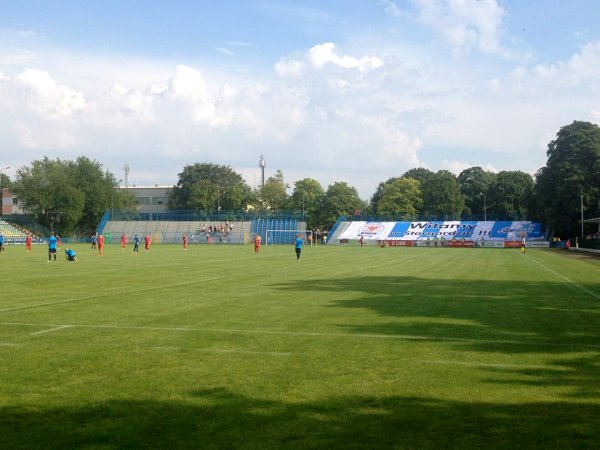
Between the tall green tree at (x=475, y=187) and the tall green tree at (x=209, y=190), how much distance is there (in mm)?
43682

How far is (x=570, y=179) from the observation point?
74.5 m

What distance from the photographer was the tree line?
A: 76.8 metres

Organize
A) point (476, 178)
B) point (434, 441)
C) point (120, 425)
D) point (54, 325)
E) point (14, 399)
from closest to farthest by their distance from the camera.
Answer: point (434, 441)
point (120, 425)
point (14, 399)
point (54, 325)
point (476, 178)

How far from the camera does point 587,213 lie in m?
75.6

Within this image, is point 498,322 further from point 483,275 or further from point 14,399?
point 483,275

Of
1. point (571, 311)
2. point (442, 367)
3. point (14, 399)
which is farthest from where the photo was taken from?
point (571, 311)

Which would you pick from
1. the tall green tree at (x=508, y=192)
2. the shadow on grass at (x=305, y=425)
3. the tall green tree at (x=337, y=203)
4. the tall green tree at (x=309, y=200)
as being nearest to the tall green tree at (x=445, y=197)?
the tall green tree at (x=508, y=192)

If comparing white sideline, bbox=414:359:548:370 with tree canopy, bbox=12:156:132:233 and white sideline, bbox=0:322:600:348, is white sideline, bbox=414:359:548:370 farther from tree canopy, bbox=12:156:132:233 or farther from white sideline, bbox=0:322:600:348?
tree canopy, bbox=12:156:132:233

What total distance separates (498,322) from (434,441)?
8.11 metres

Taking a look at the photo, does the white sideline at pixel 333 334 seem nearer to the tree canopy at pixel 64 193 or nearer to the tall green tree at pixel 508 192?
the tree canopy at pixel 64 193

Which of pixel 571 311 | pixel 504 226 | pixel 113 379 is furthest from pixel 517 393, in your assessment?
pixel 504 226

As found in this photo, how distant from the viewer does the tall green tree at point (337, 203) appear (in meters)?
125

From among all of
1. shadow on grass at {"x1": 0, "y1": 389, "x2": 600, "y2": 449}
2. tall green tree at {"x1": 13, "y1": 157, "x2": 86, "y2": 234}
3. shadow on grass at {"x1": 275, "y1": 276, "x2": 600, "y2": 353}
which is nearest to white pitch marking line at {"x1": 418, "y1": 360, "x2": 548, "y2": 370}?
shadow on grass at {"x1": 275, "y1": 276, "x2": 600, "y2": 353}

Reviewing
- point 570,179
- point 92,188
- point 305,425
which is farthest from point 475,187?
point 305,425
